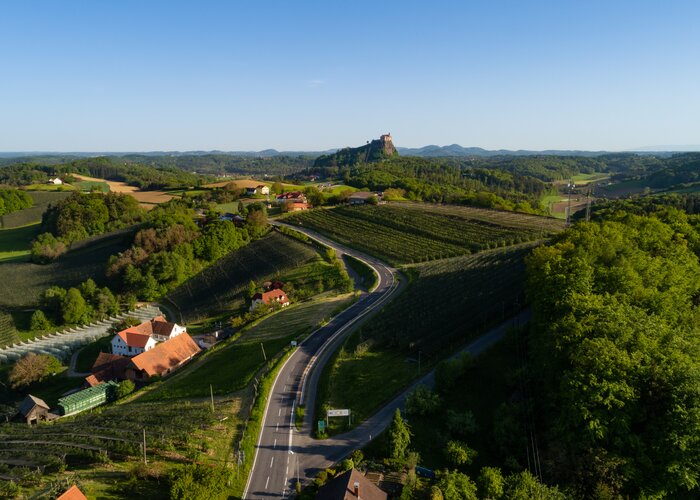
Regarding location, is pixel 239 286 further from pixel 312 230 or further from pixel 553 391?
pixel 553 391

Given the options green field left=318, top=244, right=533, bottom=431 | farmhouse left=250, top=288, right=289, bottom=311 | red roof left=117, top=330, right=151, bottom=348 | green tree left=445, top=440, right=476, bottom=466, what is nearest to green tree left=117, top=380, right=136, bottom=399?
red roof left=117, top=330, right=151, bottom=348

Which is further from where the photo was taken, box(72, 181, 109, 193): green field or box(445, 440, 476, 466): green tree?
box(72, 181, 109, 193): green field

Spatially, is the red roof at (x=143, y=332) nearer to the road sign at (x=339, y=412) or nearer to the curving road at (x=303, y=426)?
the curving road at (x=303, y=426)

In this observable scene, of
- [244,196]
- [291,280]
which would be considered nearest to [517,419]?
[291,280]

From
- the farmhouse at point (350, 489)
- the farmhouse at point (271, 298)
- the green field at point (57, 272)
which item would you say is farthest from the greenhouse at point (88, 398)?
the green field at point (57, 272)

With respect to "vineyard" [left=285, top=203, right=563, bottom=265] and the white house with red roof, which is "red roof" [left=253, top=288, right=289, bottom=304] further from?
"vineyard" [left=285, top=203, right=563, bottom=265]

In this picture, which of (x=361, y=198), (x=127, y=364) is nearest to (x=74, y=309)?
(x=127, y=364)

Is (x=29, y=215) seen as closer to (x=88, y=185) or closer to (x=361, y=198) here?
(x=88, y=185)
